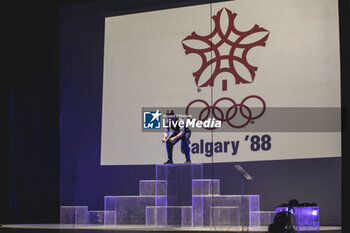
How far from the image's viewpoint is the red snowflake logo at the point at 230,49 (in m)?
6.80

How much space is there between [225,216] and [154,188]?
1.19m

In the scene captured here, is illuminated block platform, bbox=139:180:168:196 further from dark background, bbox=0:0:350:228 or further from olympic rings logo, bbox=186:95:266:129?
olympic rings logo, bbox=186:95:266:129

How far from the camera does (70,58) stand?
25.9ft

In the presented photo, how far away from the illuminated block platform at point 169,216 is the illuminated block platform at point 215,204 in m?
0.08

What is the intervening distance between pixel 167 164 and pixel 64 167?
214 centimetres

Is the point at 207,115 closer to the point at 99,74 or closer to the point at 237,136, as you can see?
the point at 237,136

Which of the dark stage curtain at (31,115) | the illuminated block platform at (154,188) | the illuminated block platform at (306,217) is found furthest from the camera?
the dark stage curtain at (31,115)

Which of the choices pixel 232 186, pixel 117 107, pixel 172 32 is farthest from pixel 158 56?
pixel 232 186

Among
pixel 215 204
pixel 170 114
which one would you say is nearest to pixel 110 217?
Result: pixel 215 204

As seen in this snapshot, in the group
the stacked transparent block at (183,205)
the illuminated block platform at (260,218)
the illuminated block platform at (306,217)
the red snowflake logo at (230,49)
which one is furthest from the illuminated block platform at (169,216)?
the red snowflake logo at (230,49)

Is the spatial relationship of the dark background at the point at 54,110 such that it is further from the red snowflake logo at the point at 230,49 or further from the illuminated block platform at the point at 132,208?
the illuminated block platform at the point at 132,208

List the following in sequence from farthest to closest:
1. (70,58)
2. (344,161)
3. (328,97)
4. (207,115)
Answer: (70,58), (207,115), (328,97), (344,161)

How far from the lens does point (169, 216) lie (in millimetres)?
6148

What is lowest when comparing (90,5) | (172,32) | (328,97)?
(328,97)
